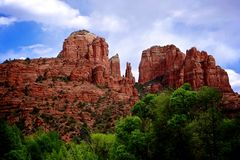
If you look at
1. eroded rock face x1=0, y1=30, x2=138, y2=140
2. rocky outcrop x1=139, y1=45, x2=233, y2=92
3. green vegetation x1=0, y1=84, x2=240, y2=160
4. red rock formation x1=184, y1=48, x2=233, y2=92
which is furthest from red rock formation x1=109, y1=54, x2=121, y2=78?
green vegetation x1=0, y1=84, x2=240, y2=160

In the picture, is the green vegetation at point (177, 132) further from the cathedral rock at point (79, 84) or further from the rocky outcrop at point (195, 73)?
the rocky outcrop at point (195, 73)

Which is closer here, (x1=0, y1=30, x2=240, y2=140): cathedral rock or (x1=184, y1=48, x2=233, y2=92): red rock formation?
(x1=0, y1=30, x2=240, y2=140): cathedral rock

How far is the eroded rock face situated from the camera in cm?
12131

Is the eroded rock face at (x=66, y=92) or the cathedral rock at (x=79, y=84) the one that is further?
the cathedral rock at (x=79, y=84)

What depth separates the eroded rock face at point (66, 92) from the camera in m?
121

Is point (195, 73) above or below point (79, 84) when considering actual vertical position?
above

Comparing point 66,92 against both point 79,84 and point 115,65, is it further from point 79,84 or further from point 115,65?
point 115,65

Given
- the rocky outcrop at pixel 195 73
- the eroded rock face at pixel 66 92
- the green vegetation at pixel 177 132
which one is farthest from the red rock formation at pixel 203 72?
the green vegetation at pixel 177 132

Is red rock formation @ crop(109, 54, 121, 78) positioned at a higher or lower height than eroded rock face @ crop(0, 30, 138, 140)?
higher

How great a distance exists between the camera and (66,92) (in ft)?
449

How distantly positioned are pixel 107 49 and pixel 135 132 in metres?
116

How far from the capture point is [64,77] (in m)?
148

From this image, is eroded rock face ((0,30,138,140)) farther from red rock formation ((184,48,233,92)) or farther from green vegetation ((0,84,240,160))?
green vegetation ((0,84,240,160))

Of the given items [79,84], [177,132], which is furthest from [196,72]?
[177,132]
